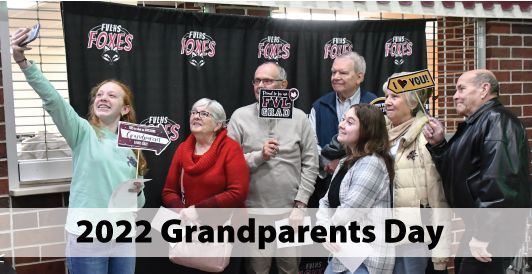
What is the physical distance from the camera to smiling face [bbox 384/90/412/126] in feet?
10.2

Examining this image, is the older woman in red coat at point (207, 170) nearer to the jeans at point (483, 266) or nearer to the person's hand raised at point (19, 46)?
the person's hand raised at point (19, 46)

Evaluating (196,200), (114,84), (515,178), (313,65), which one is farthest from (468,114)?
(114,84)

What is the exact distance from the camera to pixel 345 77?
142 inches

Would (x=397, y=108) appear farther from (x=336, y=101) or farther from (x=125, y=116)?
(x=125, y=116)

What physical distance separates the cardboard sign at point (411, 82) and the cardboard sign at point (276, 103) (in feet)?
1.91

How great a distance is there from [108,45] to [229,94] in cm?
84

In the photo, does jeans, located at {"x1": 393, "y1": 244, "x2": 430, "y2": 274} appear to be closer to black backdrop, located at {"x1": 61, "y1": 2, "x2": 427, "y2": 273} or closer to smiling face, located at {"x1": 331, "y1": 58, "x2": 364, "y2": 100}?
smiling face, located at {"x1": 331, "y1": 58, "x2": 364, "y2": 100}

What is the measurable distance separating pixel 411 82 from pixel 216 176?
3.86ft

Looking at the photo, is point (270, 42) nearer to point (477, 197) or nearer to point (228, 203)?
point (228, 203)

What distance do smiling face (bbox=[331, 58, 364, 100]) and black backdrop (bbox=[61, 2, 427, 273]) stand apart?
0.38 m

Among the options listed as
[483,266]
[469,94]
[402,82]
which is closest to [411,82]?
[402,82]

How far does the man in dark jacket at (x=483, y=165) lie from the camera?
9.02ft

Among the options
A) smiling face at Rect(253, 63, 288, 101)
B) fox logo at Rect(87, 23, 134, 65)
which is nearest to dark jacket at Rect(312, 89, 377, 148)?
smiling face at Rect(253, 63, 288, 101)

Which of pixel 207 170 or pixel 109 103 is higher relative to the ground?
pixel 109 103
